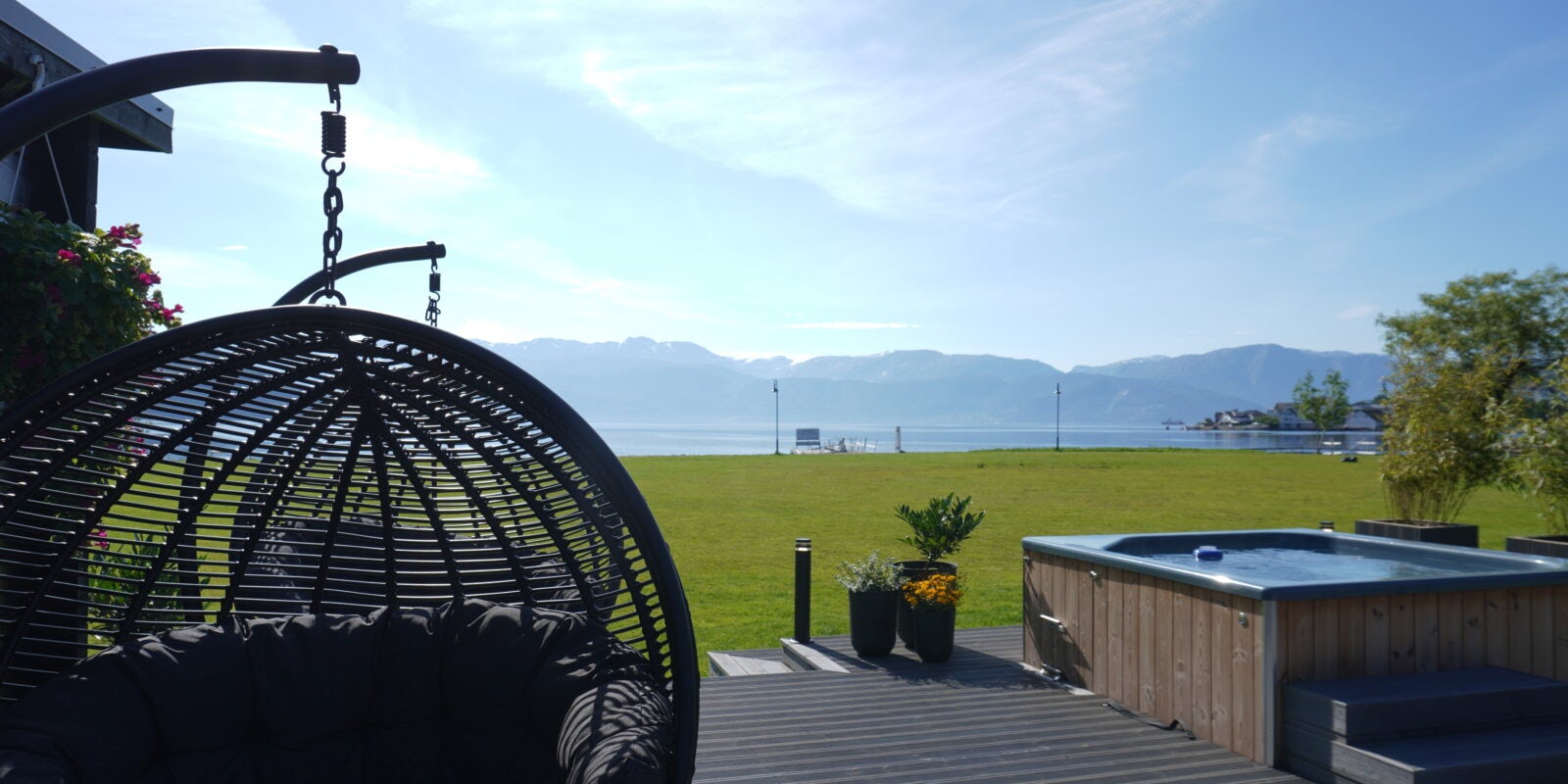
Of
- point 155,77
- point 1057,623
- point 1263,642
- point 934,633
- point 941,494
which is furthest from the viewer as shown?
point 941,494

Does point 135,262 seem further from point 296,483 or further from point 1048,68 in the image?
point 1048,68

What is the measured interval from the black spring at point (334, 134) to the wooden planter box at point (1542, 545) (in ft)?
33.2

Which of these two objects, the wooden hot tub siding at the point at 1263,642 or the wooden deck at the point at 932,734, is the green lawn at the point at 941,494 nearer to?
the wooden deck at the point at 932,734

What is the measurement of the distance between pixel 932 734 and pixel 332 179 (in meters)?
3.68

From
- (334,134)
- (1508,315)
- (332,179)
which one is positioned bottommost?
(332,179)

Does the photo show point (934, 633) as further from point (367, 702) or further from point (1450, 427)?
point (1450, 427)

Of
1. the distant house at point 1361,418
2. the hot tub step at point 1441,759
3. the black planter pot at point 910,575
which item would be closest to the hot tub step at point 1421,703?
the hot tub step at point 1441,759


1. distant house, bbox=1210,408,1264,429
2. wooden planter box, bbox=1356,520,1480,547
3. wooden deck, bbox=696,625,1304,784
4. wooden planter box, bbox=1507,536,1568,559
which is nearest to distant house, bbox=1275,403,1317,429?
distant house, bbox=1210,408,1264,429

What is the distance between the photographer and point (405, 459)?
3.89 meters

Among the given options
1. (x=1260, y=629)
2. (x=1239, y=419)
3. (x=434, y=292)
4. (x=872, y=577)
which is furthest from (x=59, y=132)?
(x=1239, y=419)

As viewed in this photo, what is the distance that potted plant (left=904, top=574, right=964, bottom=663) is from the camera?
6281 mm

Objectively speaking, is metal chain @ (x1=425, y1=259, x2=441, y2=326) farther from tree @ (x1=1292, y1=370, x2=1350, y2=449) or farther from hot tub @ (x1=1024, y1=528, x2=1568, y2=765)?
tree @ (x1=1292, y1=370, x2=1350, y2=449)

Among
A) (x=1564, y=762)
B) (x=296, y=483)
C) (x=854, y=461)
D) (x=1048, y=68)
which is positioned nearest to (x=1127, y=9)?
(x=1048, y=68)

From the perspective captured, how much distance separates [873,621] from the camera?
6434 millimetres
